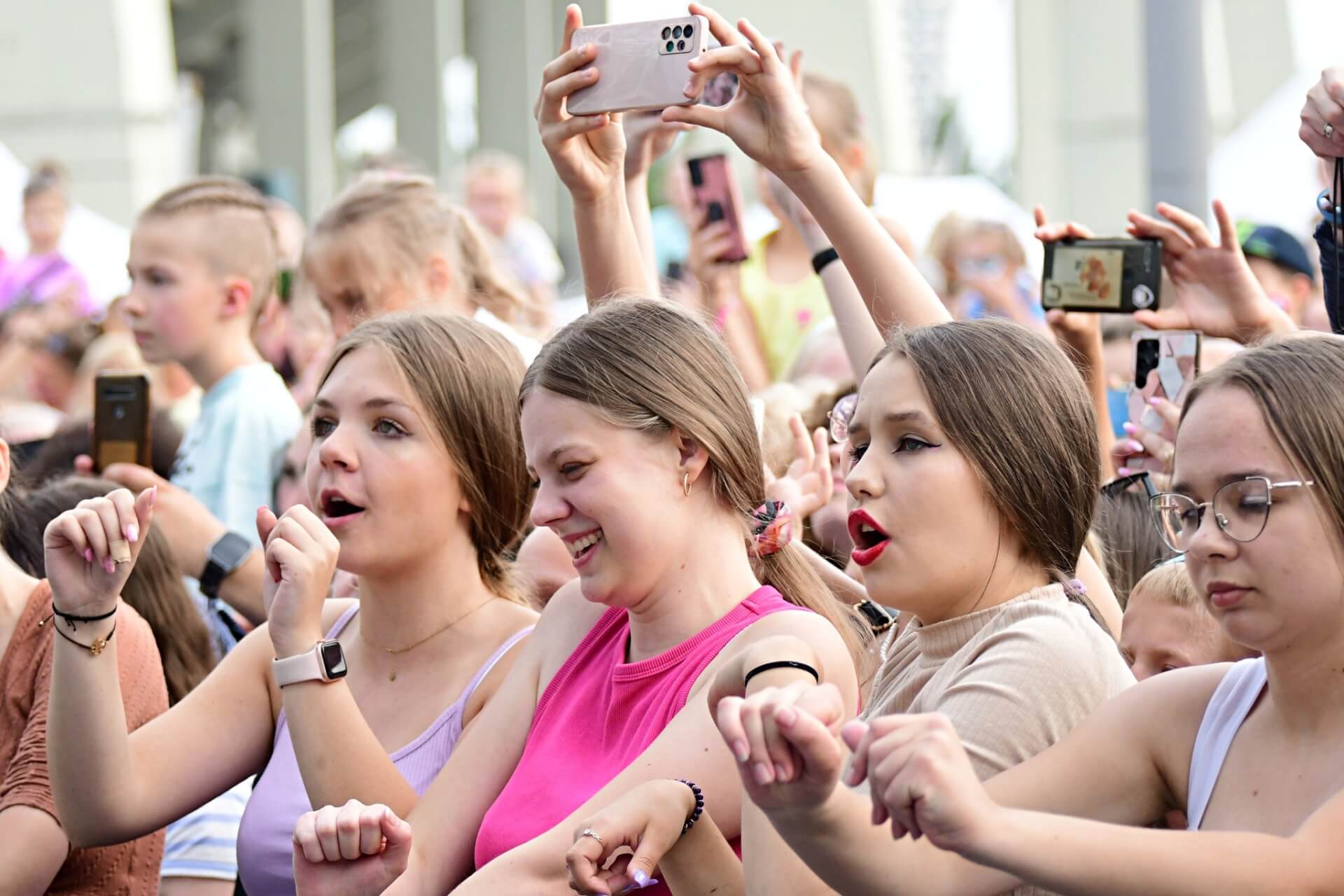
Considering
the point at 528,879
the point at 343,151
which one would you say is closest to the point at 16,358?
the point at 528,879

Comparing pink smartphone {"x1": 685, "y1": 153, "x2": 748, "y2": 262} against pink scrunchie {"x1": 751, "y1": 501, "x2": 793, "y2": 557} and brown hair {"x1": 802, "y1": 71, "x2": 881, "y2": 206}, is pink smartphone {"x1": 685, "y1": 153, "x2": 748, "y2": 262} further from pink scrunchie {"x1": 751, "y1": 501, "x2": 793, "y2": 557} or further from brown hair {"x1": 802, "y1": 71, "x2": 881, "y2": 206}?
pink scrunchie {"x1": 751, "y1": 501, "x2": 793, "y2": 557}

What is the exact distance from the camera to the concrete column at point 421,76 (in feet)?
54.1

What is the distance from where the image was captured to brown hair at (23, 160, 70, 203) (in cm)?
911

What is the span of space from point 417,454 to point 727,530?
25.4 inches

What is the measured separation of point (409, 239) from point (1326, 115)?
97.4 inches

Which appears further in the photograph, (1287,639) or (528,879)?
(528,879)

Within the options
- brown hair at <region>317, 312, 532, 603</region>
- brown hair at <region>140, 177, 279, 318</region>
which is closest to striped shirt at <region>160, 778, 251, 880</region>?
brown hair at <region>317, 312, 532, 603</region>

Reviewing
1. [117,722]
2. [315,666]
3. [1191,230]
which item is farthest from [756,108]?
[117,722]

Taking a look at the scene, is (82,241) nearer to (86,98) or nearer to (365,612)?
(86,98)

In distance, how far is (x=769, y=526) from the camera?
2.74 m

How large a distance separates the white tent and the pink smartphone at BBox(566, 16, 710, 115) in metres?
6.17

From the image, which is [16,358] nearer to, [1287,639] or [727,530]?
[727,530]

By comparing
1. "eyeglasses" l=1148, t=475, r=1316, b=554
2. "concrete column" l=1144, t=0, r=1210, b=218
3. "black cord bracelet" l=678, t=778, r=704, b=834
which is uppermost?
"concrete column" l=1144, t=0, r=1210, b=218

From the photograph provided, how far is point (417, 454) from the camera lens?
3.01 m
